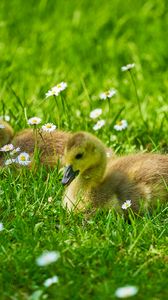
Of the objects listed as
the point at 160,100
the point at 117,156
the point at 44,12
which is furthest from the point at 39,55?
the point at 117,156

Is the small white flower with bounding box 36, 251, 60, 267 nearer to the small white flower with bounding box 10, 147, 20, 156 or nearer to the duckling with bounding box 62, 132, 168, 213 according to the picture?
the duckling with bounding box 62, 132, 168, 213

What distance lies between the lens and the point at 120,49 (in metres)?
7.09

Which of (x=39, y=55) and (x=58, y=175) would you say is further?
(x=39, y=55)

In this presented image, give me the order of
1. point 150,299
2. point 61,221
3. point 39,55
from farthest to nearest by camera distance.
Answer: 1. point 39,55
2. point 61,221
3. point 150,299

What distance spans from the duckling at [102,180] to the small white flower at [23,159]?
245 millimetres

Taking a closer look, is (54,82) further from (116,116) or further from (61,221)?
(61,221)

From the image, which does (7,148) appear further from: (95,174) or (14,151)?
(95,174)

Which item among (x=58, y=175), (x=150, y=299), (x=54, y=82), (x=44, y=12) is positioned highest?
(x=44, y=12)

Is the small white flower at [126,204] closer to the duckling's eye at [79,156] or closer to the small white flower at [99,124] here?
the duckling's eye at [79,156]

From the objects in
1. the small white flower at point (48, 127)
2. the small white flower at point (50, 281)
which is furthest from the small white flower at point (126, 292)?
the small white flower at point (48, 127)

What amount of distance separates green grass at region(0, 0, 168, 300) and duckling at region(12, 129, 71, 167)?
0.20 metres

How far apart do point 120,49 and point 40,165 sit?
2459 mm

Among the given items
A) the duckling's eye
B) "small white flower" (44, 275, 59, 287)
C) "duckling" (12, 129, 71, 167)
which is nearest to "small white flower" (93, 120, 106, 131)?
"duckling" (12, 129, 71, 167)

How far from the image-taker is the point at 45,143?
5.03 m
